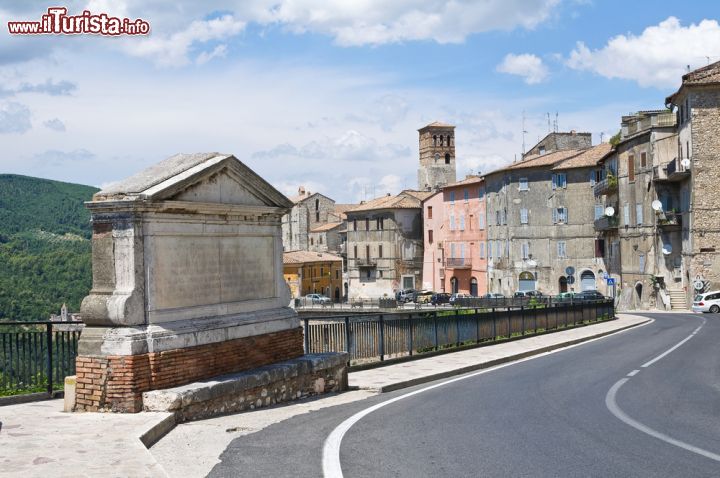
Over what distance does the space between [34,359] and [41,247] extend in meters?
130

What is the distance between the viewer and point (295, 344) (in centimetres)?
1284

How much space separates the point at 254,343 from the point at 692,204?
4743 cm

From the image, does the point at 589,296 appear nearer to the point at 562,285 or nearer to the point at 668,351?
the point at 562,285

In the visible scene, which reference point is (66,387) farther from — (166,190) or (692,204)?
(692,204)

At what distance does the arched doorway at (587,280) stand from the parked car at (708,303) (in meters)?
22.3

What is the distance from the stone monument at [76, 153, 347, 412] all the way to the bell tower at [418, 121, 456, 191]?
101505mm

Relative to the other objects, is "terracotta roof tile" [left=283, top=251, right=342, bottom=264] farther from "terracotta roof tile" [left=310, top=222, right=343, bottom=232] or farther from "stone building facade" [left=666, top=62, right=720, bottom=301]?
A: "stone building facade" [left=666, top=62, right=720, bottom=301]

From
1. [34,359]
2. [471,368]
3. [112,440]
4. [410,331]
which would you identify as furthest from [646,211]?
[112,440]

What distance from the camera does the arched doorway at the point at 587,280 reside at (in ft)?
236

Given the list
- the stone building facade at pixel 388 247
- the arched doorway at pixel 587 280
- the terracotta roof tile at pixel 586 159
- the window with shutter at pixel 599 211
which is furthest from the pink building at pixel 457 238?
the window with shutter at pixel 599 211

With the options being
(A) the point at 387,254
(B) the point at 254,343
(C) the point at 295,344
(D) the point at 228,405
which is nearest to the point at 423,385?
(C) the point at 295,344

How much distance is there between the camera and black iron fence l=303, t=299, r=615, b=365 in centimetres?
1639

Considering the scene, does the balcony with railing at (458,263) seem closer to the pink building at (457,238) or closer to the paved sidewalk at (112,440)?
the pink building at (457,238)

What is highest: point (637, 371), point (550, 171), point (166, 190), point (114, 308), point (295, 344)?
point (550, 171)
